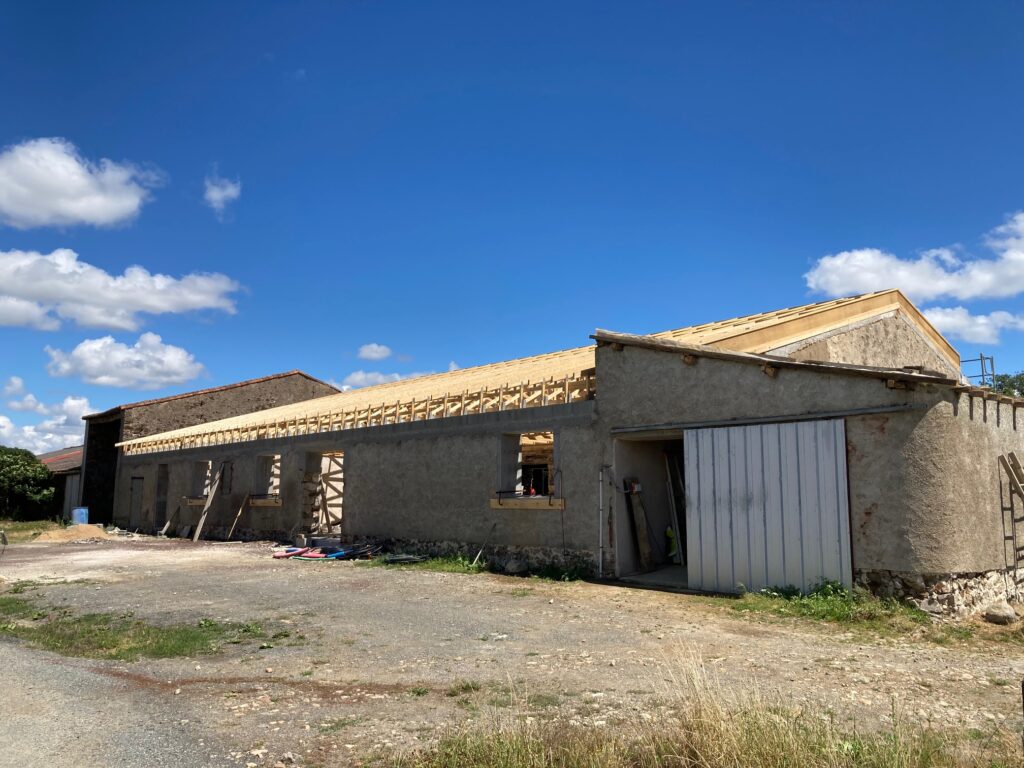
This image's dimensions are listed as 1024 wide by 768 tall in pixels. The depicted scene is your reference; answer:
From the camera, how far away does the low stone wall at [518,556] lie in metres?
14.0

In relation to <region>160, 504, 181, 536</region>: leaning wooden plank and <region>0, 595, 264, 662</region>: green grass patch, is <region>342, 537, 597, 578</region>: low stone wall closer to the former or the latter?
<region>0, 595, 264, 662</region>: green grass patch

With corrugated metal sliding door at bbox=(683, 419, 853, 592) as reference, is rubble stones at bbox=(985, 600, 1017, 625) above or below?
below

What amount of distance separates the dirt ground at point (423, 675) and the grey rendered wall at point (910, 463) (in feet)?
5.78

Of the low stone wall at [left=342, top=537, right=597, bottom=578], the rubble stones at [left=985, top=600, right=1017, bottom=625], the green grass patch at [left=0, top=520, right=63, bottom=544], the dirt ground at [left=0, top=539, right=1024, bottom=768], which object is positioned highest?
the low stone wall at [left=342, top=537, right=597, bottom=578]

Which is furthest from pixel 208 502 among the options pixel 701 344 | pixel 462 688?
pixel 462 688

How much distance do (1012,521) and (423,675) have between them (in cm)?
989

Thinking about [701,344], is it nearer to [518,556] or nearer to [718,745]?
[518,556]

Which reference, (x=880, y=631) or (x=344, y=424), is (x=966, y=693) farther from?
(x=344, y=424)

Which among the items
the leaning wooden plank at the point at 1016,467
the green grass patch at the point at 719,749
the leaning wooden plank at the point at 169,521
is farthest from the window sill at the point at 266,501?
the green grass patch at the point at 719,749

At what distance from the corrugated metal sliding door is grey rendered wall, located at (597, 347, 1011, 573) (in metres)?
0.25

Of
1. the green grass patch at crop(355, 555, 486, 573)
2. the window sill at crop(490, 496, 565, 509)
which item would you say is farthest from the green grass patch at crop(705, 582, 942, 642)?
the green grass patch at crop(355, 555, 486, 573)

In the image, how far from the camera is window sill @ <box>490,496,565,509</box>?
47.8 ft

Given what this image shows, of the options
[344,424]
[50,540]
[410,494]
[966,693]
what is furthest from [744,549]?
[50,540]

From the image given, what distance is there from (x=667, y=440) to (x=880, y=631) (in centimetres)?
645
